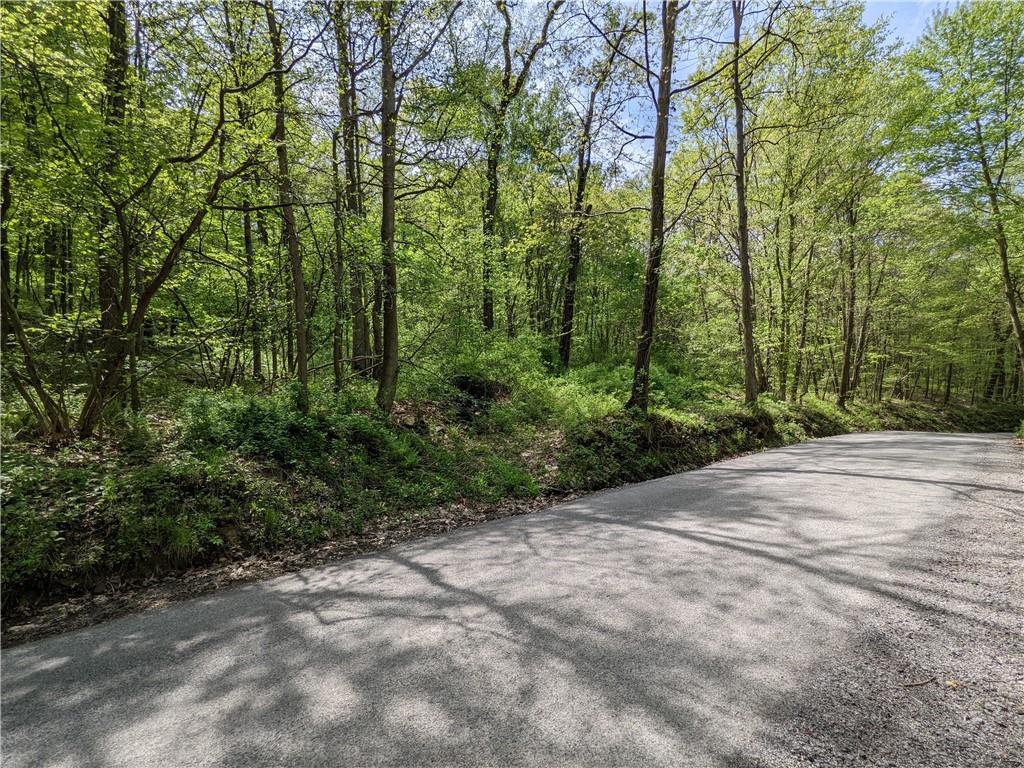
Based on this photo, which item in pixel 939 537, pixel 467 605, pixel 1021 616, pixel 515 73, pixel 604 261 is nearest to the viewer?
pixel 1021 616

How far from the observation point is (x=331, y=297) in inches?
351

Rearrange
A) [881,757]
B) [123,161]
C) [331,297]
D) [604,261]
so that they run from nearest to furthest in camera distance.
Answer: [881,757] < [123,161] < [331,297] < [604,261]

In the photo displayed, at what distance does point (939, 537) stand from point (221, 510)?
7.06m

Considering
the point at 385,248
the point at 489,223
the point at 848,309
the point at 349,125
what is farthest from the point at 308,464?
the point at 848,309

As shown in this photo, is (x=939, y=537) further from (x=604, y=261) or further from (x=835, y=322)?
(x=835, y=322)

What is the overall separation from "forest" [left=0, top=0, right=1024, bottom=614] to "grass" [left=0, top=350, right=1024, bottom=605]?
0.04 metres

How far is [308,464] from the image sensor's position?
5867 mm

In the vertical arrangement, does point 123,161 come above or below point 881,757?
above

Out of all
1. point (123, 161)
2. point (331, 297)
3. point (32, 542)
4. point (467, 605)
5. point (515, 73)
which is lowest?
point (467, 605)

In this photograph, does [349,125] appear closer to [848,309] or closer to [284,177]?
[284,177]

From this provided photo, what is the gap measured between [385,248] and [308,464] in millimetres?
3865

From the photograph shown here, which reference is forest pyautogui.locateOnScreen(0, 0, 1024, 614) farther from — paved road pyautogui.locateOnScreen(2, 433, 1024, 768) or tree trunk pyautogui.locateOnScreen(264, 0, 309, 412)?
paved road pyautogui.locateOnScreen(2, 433, 1024, 768)

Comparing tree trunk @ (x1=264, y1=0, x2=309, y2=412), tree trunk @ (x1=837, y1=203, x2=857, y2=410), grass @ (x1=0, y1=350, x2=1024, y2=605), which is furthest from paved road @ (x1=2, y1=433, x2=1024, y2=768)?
tree trunk @ (x1=837, y1=203, x2=857, y2=410)

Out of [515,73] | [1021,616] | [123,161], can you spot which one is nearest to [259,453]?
[123,161]
